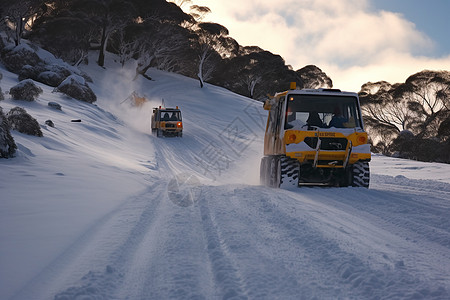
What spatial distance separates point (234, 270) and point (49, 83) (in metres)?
31.2

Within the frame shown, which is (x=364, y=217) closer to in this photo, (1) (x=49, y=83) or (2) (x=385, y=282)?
(2) (x=385, y=282)

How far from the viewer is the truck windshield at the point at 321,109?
8672 mm

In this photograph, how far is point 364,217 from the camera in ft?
16.8

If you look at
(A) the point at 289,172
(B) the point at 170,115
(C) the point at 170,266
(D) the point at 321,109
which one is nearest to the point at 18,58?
(B) the point at 170,115

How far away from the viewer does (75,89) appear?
26.0 m

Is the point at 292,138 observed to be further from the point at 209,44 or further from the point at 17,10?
the point at 209,44

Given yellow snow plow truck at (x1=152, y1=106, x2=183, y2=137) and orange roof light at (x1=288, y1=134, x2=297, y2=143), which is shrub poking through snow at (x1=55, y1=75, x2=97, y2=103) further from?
orange roof light at (x1=288, y1=134, x2=297, y2=143)

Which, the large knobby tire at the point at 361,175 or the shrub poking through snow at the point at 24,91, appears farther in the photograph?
the shrub poking through snow at the point at 24,91

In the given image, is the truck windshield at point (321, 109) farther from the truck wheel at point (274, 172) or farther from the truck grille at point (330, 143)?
the truck wheel at point (274, 172)

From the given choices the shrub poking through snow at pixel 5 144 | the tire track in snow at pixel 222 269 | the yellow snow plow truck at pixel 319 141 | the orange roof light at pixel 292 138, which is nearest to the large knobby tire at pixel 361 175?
the yellow snow plow truck at pixel 319 141

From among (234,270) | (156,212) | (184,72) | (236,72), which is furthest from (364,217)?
(184,72)

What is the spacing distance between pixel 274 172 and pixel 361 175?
2.10 m

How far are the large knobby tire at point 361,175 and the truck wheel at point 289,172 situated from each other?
4.27 ft

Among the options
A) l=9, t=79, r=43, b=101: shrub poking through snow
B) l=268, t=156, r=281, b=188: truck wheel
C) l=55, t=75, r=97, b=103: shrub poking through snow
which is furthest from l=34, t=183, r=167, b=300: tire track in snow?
l=55, t=75, r=97, b=103: shrub poking through snow
